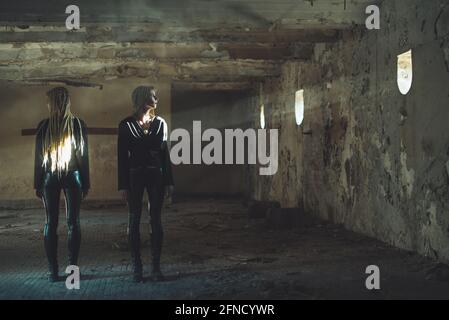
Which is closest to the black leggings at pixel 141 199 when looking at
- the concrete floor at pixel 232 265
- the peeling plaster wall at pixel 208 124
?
the concrete floor at pixel 232 265

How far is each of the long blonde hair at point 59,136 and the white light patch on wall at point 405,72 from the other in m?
3.99

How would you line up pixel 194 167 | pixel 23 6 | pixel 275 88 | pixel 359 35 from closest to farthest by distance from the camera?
1. pixel 23 6
2. pixel 359 35
3. pixel 275 88
4. pixel 194 167

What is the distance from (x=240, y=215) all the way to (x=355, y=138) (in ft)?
12.4

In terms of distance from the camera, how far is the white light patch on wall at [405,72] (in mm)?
6824

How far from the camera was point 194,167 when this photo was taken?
18297mm

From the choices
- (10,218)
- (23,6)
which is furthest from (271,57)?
(10,218)

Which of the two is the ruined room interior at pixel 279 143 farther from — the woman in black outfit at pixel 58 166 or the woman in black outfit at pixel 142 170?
the woman in black outfit at pixel 58 166

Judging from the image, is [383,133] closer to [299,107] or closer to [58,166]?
[299,107]

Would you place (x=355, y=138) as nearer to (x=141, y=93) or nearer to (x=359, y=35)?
(x=359, y=35)

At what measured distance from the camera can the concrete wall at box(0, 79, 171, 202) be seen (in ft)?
46.9

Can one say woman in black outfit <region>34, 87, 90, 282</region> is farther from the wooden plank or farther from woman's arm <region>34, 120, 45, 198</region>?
the wooden plank

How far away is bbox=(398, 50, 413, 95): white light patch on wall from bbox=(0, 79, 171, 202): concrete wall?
862 cm

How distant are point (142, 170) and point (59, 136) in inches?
34.9

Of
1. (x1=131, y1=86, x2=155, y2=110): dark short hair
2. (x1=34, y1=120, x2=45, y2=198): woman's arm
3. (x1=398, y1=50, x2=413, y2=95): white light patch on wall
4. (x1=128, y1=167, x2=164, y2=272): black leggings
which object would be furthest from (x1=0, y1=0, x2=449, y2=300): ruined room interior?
(x1=131, y1=86, x2=155, y2=110): dark short hair
